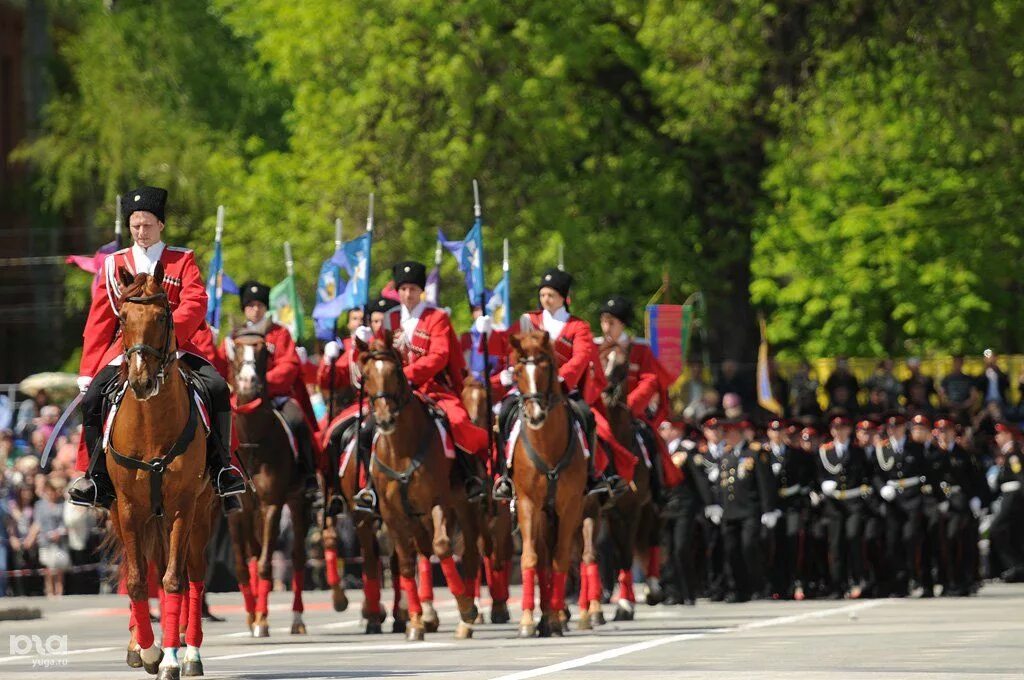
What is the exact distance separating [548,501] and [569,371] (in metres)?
1.04

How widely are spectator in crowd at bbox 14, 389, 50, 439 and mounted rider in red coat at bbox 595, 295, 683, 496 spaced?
12.2 metres

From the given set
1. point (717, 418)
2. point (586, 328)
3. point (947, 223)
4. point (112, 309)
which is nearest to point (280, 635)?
point (586, 328)

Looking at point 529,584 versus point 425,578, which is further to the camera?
point 425,578

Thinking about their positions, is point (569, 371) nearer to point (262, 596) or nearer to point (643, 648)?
point (643, 648)

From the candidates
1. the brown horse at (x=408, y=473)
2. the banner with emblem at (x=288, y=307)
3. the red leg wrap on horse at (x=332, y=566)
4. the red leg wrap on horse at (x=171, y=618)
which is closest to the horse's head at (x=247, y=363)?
the brown horse at (x=408, y=473)

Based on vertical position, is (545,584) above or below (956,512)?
below

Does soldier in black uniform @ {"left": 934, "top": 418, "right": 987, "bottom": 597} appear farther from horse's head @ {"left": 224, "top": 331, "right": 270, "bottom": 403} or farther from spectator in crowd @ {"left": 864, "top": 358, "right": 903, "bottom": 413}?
horse's head @ {"left": 224, "top": 331, "right": 270, "bottom": 403}

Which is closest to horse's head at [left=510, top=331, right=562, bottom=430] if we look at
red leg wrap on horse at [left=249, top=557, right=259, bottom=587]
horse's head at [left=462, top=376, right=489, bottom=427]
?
horse's head at [left=462, top=376, right=489, bottom=427]

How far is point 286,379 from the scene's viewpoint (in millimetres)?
21875

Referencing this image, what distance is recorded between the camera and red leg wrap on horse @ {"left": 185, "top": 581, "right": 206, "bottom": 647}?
51.5 feet

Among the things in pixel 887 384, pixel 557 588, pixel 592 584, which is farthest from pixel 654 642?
pixel 887 384

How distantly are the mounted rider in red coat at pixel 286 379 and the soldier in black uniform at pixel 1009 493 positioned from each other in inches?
484

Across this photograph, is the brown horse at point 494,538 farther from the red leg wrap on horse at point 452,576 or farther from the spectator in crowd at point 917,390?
the spectator in crowd at point 917,390

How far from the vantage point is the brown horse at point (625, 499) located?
875 inches
